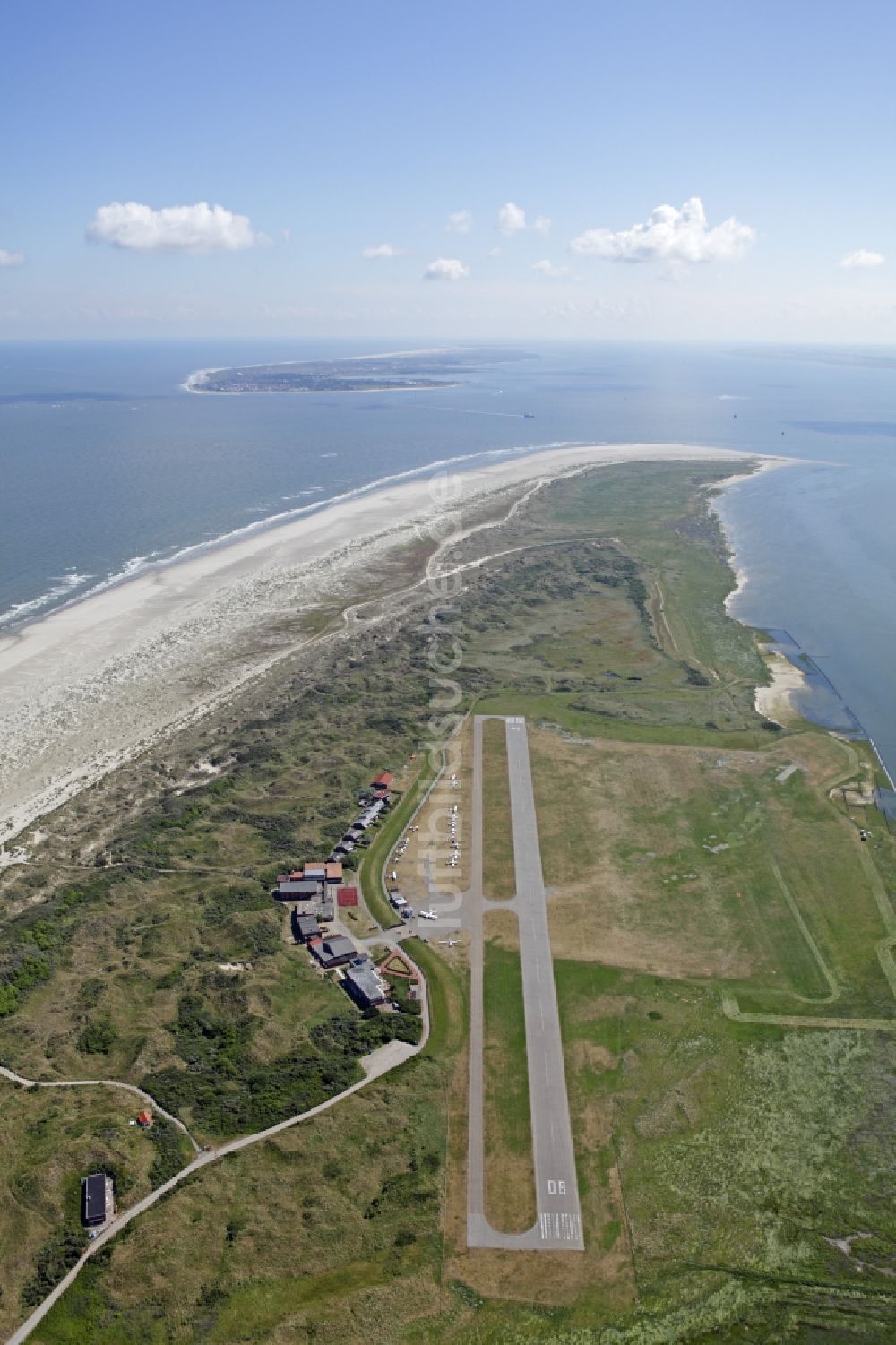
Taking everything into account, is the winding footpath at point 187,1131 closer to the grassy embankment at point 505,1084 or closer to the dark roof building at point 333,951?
the grassy embankment at point 505,1084

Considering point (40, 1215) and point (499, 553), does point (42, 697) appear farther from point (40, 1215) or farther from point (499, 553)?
point (499, 553)

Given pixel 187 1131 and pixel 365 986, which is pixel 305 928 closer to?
pixel 365 986

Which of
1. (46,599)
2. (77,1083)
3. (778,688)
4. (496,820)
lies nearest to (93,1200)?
(77,1083)

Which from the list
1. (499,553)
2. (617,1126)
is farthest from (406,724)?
(499,553)

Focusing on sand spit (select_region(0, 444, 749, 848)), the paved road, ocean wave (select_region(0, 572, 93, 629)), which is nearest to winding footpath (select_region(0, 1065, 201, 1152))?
the paved road

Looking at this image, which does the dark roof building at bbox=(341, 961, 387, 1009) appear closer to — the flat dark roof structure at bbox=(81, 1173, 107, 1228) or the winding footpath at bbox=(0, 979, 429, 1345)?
the winding footpath at bbox=(0, 979, 429, 1345)

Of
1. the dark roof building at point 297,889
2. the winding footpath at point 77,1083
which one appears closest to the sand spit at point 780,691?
the dark roof building at point 297,889
